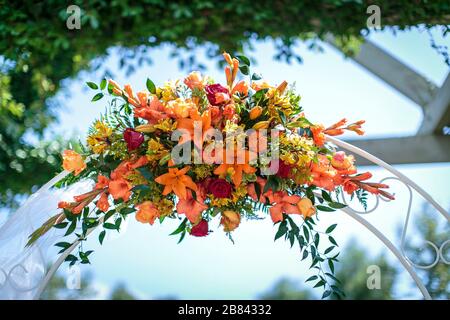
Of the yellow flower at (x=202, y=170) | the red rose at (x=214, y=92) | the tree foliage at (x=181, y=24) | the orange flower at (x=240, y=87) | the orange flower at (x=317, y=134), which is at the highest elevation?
the tree foliage at (x=181, y=24)

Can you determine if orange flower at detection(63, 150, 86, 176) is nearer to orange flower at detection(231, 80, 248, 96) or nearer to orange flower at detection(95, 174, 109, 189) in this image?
orange flower at detection(95, 174, 109, 189)

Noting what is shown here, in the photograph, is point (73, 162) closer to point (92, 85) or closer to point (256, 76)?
point (92, 85)

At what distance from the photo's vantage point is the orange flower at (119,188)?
1.37 meters

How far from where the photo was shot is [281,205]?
4.53 ft

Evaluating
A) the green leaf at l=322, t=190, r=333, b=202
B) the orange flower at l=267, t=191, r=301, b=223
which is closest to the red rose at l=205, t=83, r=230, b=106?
the orange flower at l=267, t=191, r=301, b=223

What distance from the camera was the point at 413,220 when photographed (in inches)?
→ 166

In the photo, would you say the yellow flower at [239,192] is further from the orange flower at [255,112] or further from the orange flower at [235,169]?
the orange flower at [255,112]

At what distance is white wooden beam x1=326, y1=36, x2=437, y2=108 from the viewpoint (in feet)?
12.3

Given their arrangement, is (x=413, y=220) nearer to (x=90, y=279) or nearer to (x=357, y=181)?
(x=90, y=279)

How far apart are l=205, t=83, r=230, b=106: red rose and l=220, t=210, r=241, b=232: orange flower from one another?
0.24 meters

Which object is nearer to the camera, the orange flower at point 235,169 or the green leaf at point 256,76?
the orange flower at point 235,169

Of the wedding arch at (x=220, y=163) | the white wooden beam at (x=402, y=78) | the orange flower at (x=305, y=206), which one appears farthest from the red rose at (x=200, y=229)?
the white wooden beam at (x=402, y=78)

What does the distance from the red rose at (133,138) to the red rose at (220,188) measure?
7.2 inches

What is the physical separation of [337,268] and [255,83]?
386cm
